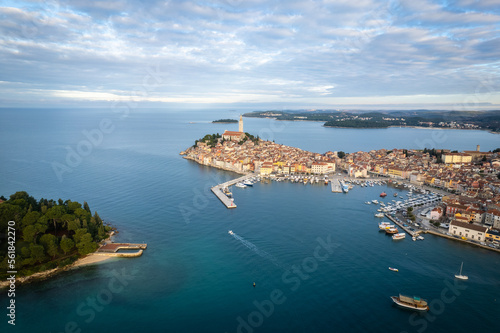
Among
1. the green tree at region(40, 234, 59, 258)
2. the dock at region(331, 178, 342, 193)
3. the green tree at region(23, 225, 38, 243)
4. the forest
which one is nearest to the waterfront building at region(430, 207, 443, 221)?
the dock at region(331, 178, 342, 193)

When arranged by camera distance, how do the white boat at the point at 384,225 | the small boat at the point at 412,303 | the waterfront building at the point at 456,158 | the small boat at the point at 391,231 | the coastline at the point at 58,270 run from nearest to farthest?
the small boat at the point at 412,303
the coastline at the point at 58,270
the small boat at the point at 391,231
the white boat at the point at 384,225
the waterfront building at the point at 456,158

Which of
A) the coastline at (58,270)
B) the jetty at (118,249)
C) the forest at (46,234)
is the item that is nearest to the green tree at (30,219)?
the forest at (46,234)

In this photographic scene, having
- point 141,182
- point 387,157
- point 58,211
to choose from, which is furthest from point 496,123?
point 58,211

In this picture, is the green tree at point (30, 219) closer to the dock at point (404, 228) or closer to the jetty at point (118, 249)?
the jetty at point (118, 249)

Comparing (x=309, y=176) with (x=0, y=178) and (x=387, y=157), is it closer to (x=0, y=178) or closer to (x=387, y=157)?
(x=387, y=157)

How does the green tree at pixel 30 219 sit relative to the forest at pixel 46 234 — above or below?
above

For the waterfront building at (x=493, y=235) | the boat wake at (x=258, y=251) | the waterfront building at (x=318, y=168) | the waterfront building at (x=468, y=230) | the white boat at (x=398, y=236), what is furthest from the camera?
the waterfront building at (x=318, y=168)

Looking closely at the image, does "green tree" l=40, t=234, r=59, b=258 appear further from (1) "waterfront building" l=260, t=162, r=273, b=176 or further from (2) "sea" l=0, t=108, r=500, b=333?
(1) "waterfront building" l=260, t=162, r=273, b=176

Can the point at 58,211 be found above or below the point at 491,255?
above
